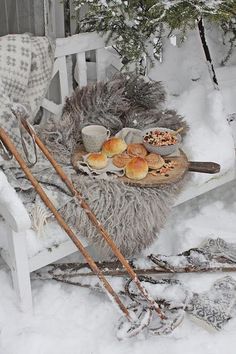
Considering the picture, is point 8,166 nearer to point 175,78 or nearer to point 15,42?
point 15,42

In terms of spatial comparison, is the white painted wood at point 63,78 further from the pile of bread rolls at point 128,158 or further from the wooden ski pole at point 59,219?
the wooden ski pole at point 59,219

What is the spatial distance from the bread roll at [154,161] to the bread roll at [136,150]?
1.5 inches

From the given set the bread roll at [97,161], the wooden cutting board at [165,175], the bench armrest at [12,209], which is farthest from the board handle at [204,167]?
the bench armrest at [12,209]

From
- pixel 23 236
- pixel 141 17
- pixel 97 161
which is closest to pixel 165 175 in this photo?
pixel 97 161

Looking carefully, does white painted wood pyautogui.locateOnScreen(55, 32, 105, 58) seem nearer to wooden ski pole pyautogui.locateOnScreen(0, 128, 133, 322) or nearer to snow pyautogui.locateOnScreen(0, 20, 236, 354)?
snow pyautogui.locateOnScreen(0, 20, 236, 354)

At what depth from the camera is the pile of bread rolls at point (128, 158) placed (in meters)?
2.36

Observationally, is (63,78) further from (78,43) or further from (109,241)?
(109,241)

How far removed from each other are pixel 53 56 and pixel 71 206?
86 cm

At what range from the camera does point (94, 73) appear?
314 cm

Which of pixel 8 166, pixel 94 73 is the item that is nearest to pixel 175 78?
pixel 94 73

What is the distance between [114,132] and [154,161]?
1.19ft

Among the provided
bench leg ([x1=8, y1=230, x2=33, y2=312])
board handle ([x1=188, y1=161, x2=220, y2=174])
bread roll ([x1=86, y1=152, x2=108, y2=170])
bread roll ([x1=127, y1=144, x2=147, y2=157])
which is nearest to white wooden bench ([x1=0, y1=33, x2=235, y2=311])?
bench leg ([x1=8, y1=230, x2=33, y2=312])

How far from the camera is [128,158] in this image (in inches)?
96.5

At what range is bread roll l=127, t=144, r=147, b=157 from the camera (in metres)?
2.49
